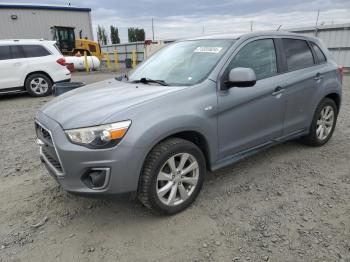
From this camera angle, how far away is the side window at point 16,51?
941 cm

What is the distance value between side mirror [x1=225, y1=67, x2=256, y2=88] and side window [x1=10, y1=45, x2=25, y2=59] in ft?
27.5

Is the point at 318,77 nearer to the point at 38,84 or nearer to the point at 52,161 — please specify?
the point at 52,161

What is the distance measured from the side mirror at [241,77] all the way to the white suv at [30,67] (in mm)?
8188

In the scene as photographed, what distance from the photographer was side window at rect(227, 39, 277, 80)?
137 inches

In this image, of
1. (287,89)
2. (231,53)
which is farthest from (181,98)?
(287,89)

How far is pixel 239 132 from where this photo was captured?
3434mm

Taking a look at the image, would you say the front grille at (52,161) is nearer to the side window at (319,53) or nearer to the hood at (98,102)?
the hood at (98,102)

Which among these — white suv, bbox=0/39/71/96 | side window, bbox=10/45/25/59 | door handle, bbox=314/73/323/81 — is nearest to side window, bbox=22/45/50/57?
white suv, bbox=0/39/71/96

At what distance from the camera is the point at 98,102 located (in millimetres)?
2977

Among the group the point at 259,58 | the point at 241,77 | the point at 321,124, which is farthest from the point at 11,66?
the point at 321,124

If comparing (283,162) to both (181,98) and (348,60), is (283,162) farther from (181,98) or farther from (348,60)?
(348,60)

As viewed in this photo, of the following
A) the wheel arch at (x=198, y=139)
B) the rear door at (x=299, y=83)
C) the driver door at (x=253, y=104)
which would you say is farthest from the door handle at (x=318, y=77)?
the wheel arch at (x=198, y=139)

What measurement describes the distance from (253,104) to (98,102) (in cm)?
165

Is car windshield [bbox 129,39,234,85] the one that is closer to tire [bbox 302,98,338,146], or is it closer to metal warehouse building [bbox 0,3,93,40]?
tire [bbox 302,98,338,146]
